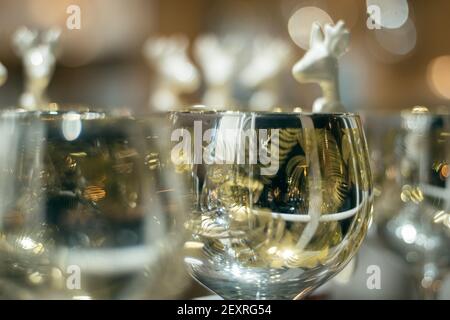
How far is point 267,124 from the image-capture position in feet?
0.82

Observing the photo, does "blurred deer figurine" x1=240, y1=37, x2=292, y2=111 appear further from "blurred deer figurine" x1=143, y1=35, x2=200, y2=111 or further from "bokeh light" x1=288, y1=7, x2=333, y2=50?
"bokeh light" x1=288, y1=7, x2=333, y2=50

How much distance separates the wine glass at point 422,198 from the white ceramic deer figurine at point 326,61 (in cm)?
8

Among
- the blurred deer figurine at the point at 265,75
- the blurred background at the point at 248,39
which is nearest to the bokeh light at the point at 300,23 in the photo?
the blurred background at the point at 248,39

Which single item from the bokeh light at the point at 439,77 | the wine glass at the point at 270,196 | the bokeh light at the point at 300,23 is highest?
the bokeh light at the point at 300,23

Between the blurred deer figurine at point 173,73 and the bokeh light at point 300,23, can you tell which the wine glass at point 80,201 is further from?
the bokeh light at point 300,23

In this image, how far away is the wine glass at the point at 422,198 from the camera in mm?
406

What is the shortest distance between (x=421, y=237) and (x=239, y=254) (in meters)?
0.24

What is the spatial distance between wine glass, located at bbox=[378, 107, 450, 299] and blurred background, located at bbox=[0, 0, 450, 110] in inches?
64.5

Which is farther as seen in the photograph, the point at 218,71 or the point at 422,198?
the point at 218,71

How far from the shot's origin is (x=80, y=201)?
307mm

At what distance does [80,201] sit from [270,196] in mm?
103

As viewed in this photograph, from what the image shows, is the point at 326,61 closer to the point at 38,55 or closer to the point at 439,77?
the point at 38,55

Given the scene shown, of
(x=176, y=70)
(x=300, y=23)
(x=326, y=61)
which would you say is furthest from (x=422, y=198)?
(x=300, y=23)
